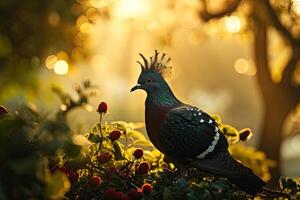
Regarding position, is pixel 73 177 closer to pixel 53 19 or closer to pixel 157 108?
pixel 157 108

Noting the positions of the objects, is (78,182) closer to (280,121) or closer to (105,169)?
(105,169)

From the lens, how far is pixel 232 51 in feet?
166

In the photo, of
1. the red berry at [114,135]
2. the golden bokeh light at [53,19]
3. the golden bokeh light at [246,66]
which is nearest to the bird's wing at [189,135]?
the red berry at [114,135]

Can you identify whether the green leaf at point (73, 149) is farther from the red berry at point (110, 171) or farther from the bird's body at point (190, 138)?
the bird's body at point (190, 138)

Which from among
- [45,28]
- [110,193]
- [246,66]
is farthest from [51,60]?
[246,66]

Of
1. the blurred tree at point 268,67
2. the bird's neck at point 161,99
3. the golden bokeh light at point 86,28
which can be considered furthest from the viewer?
the golden bokeh light at point 86,28

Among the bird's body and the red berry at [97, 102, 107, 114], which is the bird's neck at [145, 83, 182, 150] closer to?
the bird's body

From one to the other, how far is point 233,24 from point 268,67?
139 centimetres

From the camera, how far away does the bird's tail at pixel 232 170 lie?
3553mm

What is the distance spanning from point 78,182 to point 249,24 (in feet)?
38.9

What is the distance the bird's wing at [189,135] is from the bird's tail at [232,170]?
0.07 meters

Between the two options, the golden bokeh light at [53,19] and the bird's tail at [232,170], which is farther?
the golden bokeh light at [53,19]

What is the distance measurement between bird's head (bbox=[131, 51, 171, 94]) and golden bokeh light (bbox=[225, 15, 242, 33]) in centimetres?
1041

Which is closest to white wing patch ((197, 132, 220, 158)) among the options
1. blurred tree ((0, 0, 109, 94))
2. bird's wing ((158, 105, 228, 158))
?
bird's wing ((158, 105, 228, 158))
